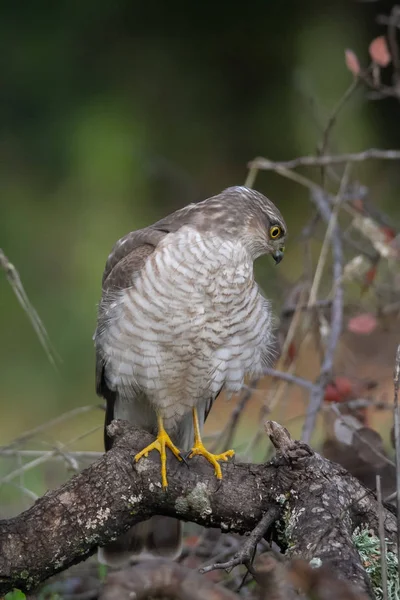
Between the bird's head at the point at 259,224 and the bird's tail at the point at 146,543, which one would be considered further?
the bird's tail at the point at 146,543

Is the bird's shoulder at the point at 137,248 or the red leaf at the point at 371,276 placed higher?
the bird's shoulder at the point at 137,248

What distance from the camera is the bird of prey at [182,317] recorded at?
2.87 meters

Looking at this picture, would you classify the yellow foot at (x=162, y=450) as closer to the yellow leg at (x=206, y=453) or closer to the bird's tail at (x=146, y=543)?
the yellow leg at (x=206, y=453)

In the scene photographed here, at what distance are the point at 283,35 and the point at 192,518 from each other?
747 cm

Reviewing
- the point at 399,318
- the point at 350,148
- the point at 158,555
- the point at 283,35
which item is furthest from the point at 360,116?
the point at 158,555

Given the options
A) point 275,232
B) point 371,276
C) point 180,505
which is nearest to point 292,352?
point 371,276

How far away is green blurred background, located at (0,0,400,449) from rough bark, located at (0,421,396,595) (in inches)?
213

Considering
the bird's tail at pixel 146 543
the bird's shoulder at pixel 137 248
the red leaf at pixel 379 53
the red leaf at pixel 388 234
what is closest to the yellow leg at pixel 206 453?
the bird's tail at pixel 146 543

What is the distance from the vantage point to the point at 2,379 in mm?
7562

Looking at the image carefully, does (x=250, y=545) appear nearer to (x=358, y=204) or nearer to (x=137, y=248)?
(x=137, y=248)

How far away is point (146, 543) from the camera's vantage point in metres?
3.23

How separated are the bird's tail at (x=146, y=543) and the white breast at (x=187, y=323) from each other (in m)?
0.49

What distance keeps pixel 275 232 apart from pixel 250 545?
119cm

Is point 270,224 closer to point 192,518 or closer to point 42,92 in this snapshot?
point 192,518
